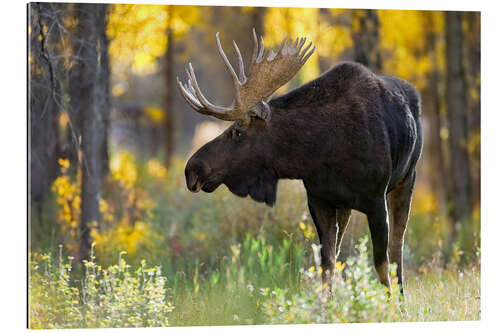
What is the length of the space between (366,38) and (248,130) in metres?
4.49

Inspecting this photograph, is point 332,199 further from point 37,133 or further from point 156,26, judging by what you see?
point 156,26

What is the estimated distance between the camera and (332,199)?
6520 millimetres

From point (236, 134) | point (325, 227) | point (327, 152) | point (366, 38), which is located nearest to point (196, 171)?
point (236, 134)

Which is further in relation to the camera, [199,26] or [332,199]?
[199,26]

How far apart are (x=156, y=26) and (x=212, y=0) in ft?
13.0

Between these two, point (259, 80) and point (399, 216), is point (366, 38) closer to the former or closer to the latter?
point (399, 216)

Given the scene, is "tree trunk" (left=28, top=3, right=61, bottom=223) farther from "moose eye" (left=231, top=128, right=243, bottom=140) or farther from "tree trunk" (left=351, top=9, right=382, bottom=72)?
"tree trunk" (left=351, top=9, right=382, bottom=72)

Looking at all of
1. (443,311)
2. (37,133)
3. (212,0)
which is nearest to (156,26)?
(37,133)

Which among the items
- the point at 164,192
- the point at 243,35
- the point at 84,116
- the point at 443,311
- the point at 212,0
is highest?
the point at 243,35

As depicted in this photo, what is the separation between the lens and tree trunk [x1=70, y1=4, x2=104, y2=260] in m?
8.61

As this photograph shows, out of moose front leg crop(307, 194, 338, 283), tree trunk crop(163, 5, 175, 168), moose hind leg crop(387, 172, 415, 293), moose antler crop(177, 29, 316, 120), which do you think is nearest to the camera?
moose antler crop(177, 29, 316, 120)

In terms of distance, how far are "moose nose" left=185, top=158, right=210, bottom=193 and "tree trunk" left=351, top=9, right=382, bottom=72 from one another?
4.56 metres

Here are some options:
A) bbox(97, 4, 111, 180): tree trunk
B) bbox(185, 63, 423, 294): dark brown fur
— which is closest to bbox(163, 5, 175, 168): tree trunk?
bbox(97, 4, 111, 180): tree trunk

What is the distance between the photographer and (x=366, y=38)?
10508 millimetres
